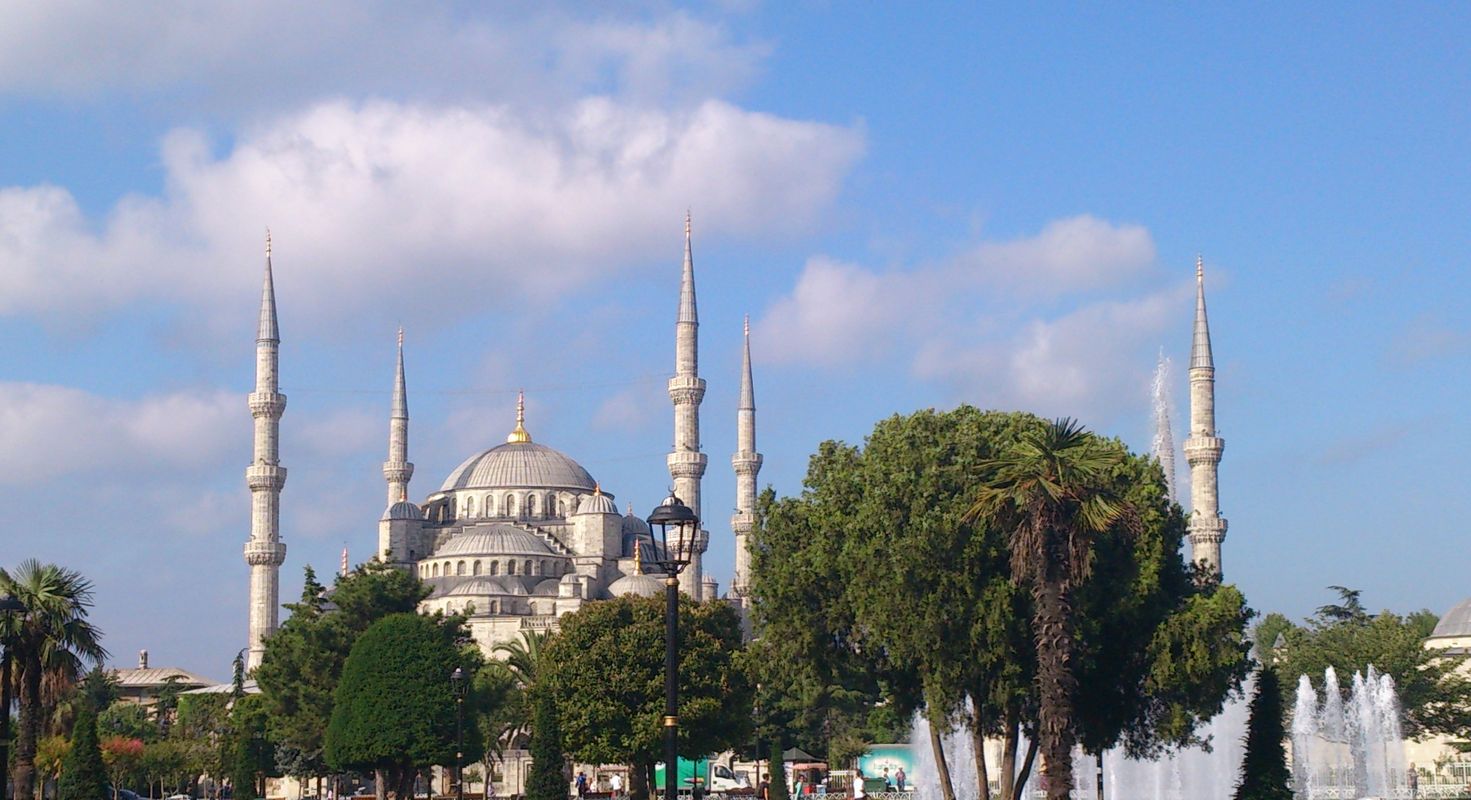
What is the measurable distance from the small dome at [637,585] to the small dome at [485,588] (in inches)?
170

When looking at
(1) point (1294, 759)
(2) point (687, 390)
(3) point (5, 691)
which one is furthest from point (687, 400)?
(3) point (5, 691)

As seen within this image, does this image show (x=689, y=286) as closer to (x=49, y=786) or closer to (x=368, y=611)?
(x=368, y=611)

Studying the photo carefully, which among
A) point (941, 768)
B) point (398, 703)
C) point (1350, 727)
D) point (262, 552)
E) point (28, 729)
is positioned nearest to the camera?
point (28, 729)

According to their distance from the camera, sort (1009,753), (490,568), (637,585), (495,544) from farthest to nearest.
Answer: (495,544), (490,568), (637,585), (1009,753)

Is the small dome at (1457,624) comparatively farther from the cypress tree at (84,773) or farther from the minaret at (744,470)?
the cypress tree at (84,773)

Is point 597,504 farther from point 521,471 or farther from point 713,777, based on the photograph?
point 713,777

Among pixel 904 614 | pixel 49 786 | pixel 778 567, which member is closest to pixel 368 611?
pixel 49 786

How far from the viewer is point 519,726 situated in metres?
60.2

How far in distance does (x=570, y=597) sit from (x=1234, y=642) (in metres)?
55.5

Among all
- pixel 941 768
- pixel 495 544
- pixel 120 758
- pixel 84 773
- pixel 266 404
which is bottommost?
pixel 120 758

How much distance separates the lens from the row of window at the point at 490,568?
88144 millimetres

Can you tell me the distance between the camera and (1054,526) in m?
26.1

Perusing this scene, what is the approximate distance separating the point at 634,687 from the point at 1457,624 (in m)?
43.0

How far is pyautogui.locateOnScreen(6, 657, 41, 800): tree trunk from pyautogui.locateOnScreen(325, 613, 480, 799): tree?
33.3 feet
